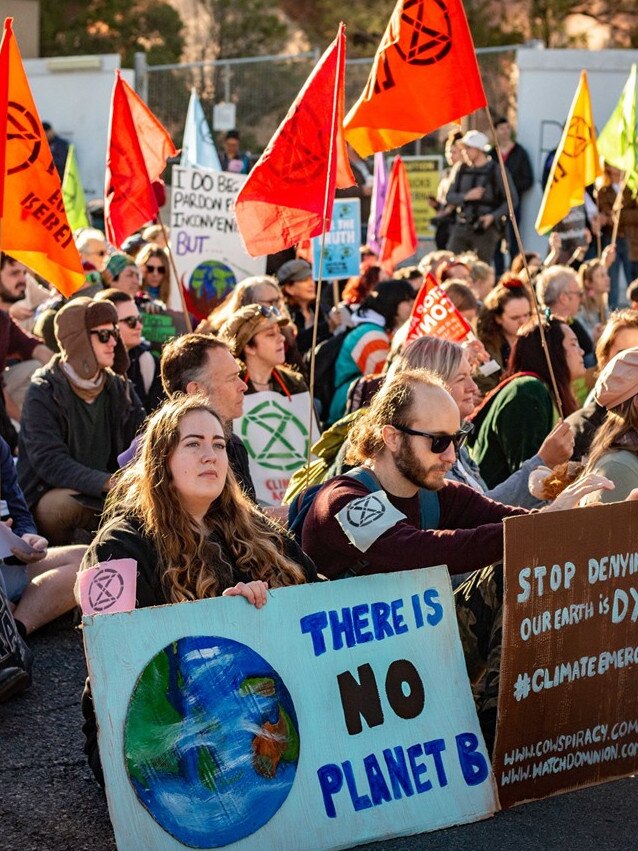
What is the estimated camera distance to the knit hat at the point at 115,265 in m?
10.6

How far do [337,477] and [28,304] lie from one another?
25.8 feet

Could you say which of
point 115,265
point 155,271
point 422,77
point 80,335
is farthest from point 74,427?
point 155,271

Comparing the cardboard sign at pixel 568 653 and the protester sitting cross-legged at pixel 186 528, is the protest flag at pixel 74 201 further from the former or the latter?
the cardboard sign at pixel 568 653

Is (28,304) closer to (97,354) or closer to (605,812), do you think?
(97,354)

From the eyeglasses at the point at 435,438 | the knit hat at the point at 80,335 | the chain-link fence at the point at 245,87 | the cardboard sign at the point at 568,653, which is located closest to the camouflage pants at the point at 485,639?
the cardboard sign at the point at 568,653

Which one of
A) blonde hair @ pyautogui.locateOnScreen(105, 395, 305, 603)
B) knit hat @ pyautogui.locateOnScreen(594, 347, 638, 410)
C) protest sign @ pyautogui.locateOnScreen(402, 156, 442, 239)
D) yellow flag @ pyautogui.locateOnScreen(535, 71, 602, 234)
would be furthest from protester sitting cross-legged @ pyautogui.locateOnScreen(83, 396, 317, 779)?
protest sign @ pyautogui.locateOnScreen(402, 156, 442, 239)

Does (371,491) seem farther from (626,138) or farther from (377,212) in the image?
(377,212)

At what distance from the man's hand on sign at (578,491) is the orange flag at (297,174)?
99.5 inches

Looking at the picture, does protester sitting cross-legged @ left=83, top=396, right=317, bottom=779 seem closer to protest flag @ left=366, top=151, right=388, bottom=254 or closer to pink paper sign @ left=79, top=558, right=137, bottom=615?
pink paper sign @ left=79, top=558, right=137, bottom=615

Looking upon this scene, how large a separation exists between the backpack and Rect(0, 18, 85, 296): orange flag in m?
2.24

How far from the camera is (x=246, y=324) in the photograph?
7.43 m

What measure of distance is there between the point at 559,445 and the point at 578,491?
2.78ft

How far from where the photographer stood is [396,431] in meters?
4.82

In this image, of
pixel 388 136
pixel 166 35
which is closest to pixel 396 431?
pixel 388 136
